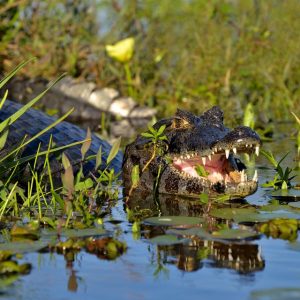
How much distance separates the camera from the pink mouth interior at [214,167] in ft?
18.6

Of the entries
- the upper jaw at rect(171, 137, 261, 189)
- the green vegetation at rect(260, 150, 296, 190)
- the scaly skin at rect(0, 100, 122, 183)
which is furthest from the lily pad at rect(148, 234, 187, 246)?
the scaly skin at rect(0, 100, 122, 183)

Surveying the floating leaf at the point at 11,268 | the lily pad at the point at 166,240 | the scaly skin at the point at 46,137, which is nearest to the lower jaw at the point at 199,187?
the scaly skin at the point at 46,137

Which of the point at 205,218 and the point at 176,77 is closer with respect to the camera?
the point at 205,218

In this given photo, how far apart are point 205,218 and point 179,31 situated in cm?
845

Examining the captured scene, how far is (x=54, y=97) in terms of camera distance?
12.5 metres

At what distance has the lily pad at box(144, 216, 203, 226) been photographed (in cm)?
461

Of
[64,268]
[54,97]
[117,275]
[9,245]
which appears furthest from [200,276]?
[54,97]

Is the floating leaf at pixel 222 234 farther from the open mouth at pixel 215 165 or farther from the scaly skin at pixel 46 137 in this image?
the scaly skin at pixel 46 137

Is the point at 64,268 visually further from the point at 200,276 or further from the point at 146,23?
the point at 146,23

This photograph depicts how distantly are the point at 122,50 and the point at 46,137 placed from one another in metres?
4.73

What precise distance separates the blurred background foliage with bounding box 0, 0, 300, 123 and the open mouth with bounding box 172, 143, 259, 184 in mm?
5005

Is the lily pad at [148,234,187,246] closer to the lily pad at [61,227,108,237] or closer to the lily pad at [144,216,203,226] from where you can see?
the lily pad at [61,227,108,237]

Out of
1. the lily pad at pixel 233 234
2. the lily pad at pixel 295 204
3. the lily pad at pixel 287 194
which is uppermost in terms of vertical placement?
the lily pad at pixel 287 194

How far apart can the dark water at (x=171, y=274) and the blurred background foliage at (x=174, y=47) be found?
6.87 m
